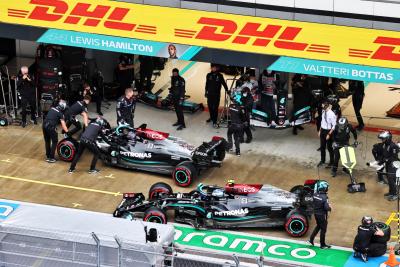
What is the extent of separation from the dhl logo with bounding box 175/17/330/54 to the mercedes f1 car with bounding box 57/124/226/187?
2.71 metres

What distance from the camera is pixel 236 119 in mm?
31531

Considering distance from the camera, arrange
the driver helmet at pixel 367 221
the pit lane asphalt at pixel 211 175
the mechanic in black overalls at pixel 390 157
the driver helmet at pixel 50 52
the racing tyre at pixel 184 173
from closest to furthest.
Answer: the driver helmet at pixel 367 221 → the pit lane asphalt at pixel 211 175 → the mechanic in black overalls at pixel 390 157 → the racing tyre at pixel 184 173 → the driver helmet at pixel 50 52

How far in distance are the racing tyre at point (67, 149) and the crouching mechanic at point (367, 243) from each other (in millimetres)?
8672

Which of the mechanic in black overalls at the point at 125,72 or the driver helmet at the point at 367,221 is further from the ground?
the mechanic in black overalls at the point at 125,72

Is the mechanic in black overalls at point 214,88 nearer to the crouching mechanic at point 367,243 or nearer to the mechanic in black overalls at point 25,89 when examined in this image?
the mechanic in black overalls at point 25,89

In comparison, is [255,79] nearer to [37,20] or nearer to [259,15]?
[259,15]

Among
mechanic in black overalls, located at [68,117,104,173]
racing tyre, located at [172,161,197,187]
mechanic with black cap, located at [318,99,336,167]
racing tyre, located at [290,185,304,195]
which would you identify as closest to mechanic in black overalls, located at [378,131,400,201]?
mechanic with black cap, located at [318,99,336,167]

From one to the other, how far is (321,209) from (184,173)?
4632mm

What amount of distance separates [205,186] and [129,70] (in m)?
8.31

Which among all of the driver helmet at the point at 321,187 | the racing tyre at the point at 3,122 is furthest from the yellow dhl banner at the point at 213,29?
the driver helmet at the point at 321,187

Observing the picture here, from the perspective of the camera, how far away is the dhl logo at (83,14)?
1261 inches

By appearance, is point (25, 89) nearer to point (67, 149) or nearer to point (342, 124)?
point (67, 149)

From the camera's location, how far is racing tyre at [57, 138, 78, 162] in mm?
31453

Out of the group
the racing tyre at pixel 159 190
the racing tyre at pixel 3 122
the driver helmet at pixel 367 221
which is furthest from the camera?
the racing tyre at pixel 3 122
